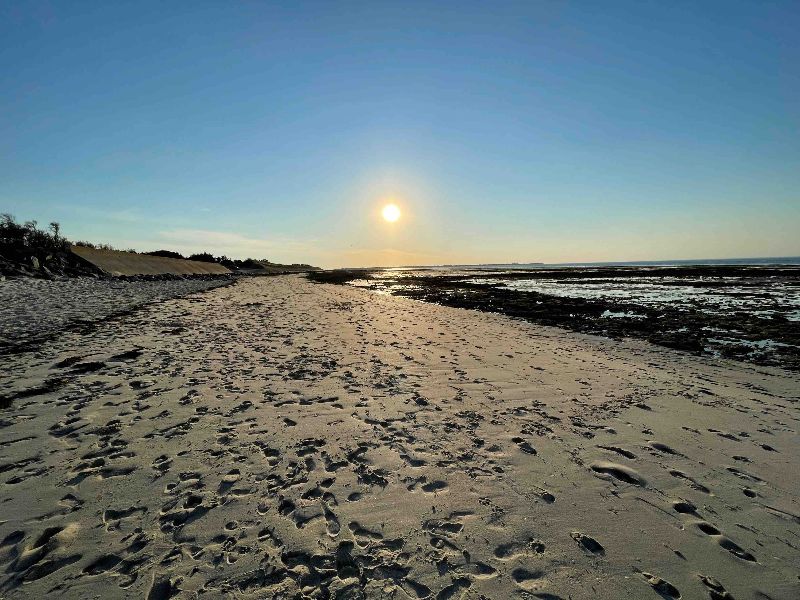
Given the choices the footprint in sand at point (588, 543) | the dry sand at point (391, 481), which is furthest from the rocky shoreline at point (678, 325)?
the footprint in sand at point (588, 543)

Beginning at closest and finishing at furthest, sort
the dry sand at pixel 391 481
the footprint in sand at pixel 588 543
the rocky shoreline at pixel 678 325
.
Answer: the dry sand at pixel 391 481, the footprint in sand at pixel 588 543, the rocky shoreline at pixel 678 325

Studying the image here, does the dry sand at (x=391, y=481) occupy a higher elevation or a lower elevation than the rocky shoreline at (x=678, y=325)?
higher

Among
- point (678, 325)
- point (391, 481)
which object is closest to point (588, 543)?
point (391, 481)

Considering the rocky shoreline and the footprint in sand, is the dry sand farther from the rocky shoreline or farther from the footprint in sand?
the rocky shoreline

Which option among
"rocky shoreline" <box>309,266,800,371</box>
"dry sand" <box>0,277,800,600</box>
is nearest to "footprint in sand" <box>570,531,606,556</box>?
"dry sand" <box>0,277,800,600</box>

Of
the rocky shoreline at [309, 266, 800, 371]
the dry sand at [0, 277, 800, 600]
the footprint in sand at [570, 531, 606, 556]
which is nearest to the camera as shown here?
the dry sand at [0, 277, 800, 600]

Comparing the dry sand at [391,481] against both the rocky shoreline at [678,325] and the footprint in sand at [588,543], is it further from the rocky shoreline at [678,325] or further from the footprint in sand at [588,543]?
the rocky shoreline at [678,325]

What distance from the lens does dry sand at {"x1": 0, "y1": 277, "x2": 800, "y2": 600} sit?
3.27 metres

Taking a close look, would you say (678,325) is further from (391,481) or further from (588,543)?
(391,481)

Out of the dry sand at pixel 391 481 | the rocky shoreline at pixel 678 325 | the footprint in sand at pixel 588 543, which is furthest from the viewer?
the rocky shoreline at pixel 678 325

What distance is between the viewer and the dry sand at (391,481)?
3.27 meters

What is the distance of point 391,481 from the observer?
4730mm

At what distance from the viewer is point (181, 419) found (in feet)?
20.8

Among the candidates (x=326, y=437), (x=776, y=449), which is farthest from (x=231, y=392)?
(x=776, y=449)
